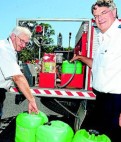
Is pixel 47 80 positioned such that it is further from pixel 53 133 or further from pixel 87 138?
pixel 87 138

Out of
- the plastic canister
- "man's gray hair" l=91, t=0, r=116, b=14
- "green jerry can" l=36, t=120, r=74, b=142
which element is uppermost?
"man's gray hair" l=91, t=0, r=116, b=14

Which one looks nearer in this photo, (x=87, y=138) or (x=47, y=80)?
(x=87, y=138)

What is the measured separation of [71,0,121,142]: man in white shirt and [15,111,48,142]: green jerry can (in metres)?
0.72

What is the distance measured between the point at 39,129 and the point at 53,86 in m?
2.45

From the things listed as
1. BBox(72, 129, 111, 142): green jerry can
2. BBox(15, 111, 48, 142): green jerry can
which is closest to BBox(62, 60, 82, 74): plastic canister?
BBox(15, 111, 48, 142): green jerry can

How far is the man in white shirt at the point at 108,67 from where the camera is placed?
3.44m

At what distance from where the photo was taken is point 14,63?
383 cm

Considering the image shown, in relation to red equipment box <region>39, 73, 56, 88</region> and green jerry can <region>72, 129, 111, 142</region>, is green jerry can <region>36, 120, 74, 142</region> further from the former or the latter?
red equipment box <region>39, 73, 56, 88</region>

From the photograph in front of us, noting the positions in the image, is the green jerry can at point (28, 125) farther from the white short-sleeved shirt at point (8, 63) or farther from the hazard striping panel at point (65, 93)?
the hazard striping panel at point (65, 93)

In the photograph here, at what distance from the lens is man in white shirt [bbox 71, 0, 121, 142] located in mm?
3436

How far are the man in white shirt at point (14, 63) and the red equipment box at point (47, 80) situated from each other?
157 centimetres

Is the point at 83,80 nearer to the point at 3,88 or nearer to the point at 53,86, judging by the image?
the point at 53,86

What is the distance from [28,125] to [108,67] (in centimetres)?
106

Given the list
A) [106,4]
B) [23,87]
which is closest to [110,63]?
[106,4]
